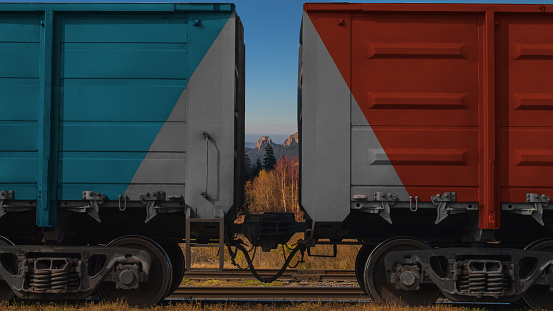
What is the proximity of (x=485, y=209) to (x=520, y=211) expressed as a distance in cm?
52

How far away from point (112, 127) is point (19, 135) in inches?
52.5

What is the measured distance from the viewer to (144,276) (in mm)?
5672

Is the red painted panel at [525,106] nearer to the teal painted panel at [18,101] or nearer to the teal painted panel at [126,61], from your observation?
the teal painted panel at [126,61]

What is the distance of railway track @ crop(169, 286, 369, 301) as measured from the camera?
681cm

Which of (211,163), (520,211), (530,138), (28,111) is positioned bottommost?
(520,211)

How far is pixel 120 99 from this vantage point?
571 centimetres

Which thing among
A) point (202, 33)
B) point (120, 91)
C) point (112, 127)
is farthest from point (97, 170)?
point (202, 33)

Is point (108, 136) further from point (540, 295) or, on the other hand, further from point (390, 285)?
point (540, 295)

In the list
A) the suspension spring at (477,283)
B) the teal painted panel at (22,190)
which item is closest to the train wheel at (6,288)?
the teal painted panel at (22,190)

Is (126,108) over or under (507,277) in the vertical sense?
over

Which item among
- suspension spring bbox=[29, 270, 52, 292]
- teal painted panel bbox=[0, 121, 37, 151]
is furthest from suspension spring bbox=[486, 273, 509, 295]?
teal painted panel bbox=[0, 121, 37, 151]

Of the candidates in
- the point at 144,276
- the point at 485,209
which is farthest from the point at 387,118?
the point at 144,276

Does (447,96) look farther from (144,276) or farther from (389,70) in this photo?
(144,276)

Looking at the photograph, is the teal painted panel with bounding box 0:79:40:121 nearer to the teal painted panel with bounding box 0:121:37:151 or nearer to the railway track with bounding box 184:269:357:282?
the teal painted panel with bounding box 0:121:37:151
